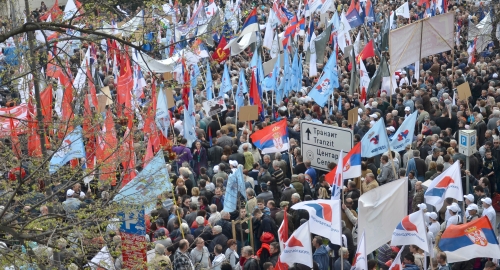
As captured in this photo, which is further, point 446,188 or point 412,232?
point 446,188

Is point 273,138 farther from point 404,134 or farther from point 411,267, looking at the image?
point 411,267

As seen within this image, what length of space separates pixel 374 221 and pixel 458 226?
1.12 meters

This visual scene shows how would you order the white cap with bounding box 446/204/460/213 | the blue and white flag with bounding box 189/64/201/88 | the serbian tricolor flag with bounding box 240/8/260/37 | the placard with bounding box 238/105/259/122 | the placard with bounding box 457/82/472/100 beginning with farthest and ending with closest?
1. the serbian tricolor flag with bounding box 240/8/260/37
2. the blue and white flag with bounding box 189/64/201/88
3. the placard with bounding box 457/82/472/100
4. the placard with bounding box 238/105/259/122
5. the white cap with bounding box 446/204/460/213

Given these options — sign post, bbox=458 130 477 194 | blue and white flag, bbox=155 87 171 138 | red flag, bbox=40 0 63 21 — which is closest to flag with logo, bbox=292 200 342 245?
sign post, bbox=458 130 477 194

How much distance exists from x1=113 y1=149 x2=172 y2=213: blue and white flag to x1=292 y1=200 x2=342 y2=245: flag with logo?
1.99 m

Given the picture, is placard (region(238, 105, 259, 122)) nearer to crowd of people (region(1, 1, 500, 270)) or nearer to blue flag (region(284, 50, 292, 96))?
crowd of people (region(1, 1, 500, 270))

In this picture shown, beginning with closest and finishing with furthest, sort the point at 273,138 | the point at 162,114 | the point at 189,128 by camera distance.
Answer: the point at 273,138 → the point at 162,114 → the point at 189,128

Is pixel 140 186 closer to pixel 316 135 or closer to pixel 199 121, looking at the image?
pixel 316 135

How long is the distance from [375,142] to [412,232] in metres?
4.41

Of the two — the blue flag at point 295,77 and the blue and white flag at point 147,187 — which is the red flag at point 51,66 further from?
the blue flag at point 295,77

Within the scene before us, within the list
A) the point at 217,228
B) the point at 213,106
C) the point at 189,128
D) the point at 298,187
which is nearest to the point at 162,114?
the point at 189,128

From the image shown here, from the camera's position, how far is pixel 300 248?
11258 millimetres

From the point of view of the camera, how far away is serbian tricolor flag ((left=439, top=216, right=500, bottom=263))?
35.7 feet

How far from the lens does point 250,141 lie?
60.4 feet
